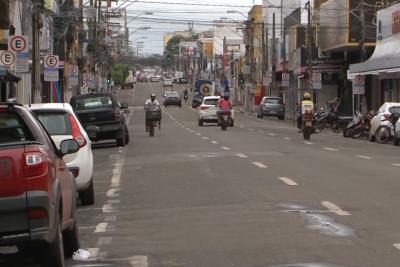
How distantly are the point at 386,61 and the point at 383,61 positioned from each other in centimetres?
50

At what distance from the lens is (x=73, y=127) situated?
13312 millimetres

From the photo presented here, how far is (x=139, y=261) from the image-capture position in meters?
8.55

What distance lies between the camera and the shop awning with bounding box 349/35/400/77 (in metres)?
41.7

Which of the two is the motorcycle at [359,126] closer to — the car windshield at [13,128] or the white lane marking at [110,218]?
the white lane marking at [110,218]

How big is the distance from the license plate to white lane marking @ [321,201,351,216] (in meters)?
6.02

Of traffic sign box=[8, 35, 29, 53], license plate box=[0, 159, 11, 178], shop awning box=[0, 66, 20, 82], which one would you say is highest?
traffic sign box=[8, 35, 29, 53]

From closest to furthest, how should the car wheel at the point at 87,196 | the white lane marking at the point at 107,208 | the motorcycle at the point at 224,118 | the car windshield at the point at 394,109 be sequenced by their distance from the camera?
the white lane marking at the point at 107,208 → the car wheel at the point at 87,196 → the car windshield at the point at 394,109 → the motorcycle at the point at 224,118

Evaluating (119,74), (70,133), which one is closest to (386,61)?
(70,133)

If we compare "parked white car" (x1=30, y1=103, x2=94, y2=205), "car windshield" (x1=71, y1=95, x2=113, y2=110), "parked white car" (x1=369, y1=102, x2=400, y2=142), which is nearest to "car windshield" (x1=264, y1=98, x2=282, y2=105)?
"parked white car" (x1=369, y1=102, x2=400, y2=142)

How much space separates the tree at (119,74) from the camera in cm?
14951

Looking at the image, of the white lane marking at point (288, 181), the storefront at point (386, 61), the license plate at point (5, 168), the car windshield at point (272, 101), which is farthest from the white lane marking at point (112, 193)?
the car windshield at point (272, 101)

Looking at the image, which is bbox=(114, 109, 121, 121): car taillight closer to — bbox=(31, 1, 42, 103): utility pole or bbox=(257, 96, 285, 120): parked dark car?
bbox=(31, 1, 42, 103): utility pole

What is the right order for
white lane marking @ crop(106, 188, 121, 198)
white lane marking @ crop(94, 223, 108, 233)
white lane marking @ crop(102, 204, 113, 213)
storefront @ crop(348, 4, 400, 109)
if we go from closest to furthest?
white lane marking @ crop(94, 223, 108, 233) < white lane marking @ crop(102, 204, 113, 213) < white lane marking @ crop(106, 188, 121, 198) < storefront @ crop(348, 4, 400, 109)

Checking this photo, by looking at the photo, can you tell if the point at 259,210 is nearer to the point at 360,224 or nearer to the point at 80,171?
the point at 360,224
